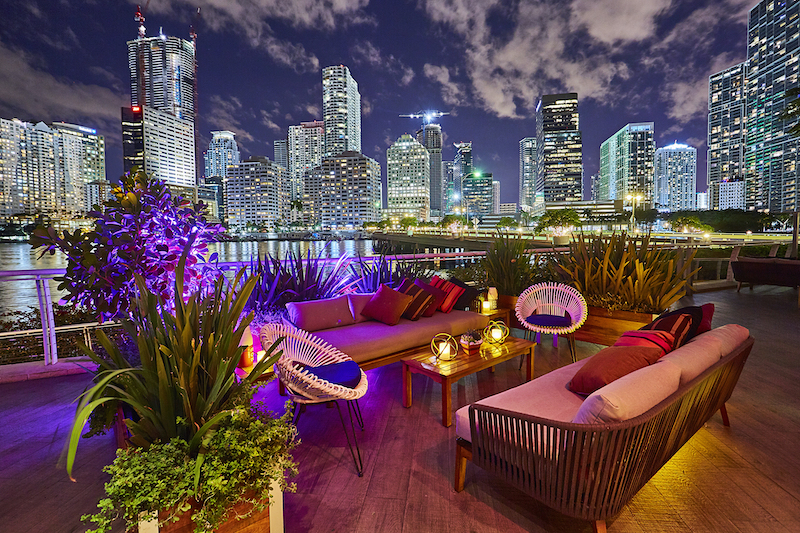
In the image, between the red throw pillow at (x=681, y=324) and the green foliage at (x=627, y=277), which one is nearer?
the red throw pillow at (x=681, y=324)

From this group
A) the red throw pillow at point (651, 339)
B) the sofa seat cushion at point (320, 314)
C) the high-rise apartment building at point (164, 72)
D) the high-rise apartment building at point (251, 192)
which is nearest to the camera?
the red throw pillow at point (651, 339)

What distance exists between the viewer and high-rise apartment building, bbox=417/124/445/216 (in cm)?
17675

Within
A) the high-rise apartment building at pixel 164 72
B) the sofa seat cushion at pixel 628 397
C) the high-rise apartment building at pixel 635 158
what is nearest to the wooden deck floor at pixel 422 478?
the sofa seat cushion at pixel 628 397

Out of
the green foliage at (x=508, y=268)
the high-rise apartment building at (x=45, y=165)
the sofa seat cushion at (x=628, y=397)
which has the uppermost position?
the high-rise apartment building at (x=45, y=165)

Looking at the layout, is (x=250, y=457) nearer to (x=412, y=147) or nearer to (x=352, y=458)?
(x=352, y=458)

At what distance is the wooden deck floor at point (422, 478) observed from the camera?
1.71 m

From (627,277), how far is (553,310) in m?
0.86

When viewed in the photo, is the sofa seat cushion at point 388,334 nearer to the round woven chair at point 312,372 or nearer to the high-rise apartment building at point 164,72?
the round woven chair at point 312,372

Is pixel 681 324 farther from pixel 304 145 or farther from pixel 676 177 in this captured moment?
pixel 676 177

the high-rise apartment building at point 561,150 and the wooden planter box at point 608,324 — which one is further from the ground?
the high-rise apartment building at point 561,150

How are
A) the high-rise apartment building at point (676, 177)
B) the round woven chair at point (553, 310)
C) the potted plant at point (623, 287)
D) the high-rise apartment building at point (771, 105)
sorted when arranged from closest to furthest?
the round woven chair at point (553, 310)
the potted plant at point (623, 287)
the high-rise apartment building at point (771, 105)
the high-rise apartment building at point (676, 177)

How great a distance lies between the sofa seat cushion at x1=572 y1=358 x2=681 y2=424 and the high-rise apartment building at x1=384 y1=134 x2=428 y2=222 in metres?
109

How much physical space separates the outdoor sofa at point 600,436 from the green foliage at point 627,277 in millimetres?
2306

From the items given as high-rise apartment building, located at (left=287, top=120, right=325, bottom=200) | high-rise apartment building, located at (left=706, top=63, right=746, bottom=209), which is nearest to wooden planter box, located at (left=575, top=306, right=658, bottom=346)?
high-rise apartment building, located at (left=706, top=63, right=746, bottom=209)
